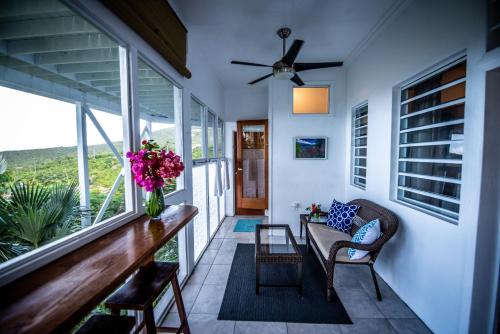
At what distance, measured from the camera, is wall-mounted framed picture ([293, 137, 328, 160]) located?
362 cm

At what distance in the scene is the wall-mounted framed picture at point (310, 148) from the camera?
3623 millimetres

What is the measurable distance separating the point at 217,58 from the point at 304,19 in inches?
55.5

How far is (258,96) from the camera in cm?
462

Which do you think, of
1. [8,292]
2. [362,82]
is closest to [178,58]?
[8,292]

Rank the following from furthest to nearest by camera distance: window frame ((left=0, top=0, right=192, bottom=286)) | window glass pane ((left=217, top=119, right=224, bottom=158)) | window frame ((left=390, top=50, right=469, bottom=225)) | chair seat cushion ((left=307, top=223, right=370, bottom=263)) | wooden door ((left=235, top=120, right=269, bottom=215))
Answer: wooden door ((left=235, top=120, right=269, bottom=215)) → window glass pane ((left=217, top=119, right=224, bottom=158)) → chair seat cushion ((left=307, top=223, right=370, bottom=263)) → window frame ((left=390, top=50, right=469, bottom=225)) → window frame ((left=0, top=0, right=192, bottom=286))

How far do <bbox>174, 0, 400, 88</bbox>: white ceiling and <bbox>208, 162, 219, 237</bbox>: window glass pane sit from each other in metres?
1.74

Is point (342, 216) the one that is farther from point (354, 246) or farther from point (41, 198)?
point (41, 198)

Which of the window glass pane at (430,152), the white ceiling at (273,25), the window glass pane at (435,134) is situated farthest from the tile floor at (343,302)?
the white ceiling at (273,25)

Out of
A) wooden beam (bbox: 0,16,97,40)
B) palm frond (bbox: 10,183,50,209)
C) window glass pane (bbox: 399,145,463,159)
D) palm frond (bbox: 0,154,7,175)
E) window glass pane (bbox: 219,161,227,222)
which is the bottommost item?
window glass pane (bbox: 219,161,227,222)

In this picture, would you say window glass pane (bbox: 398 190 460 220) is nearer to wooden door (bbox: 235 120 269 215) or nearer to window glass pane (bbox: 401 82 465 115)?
window glass pane (bbox: 401 82 465 115)

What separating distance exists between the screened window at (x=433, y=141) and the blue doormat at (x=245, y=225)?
2608 mm

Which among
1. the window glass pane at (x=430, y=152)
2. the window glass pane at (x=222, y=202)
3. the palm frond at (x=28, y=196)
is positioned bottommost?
the window glass pane at (x=222, y=202)

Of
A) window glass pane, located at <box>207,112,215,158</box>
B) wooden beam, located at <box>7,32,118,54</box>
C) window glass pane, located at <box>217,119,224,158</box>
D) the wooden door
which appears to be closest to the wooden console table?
wooden beam, located at <box>7,32,118,54</box>

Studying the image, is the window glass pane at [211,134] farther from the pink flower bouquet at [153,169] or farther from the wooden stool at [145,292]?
the wooden stool at [145,292]
